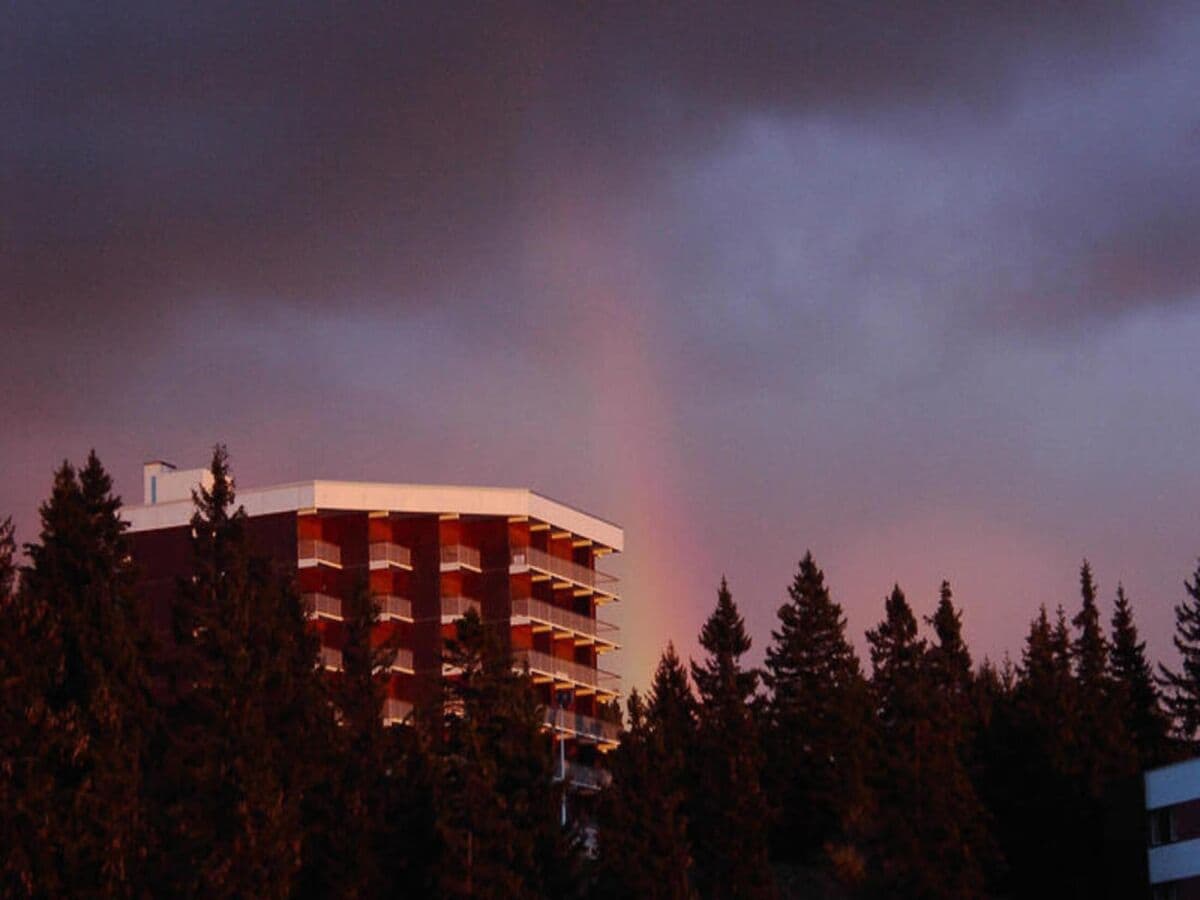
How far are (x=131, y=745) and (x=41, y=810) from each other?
14.0ft

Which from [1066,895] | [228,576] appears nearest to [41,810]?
[228,576]

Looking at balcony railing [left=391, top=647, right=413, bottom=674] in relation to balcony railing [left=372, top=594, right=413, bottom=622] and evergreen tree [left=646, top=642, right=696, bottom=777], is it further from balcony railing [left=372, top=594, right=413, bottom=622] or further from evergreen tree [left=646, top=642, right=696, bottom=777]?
evergreen tree [left=646, top=642, right=696, bottom=777]

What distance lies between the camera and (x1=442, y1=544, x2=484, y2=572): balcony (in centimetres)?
12825

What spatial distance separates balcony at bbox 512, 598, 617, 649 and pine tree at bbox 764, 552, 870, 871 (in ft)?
91.2

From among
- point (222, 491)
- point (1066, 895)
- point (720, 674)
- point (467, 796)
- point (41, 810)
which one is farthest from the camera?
point (1066, 895)

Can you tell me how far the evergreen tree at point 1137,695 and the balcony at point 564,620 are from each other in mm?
31297

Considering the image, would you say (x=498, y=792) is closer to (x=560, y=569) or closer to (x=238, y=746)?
(x=238, y=746)

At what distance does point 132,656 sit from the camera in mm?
62844

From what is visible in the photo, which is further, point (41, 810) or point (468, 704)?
point (468, 704)

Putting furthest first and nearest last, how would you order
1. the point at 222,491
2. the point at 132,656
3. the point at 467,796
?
1. the point at 222,491
2. the point at 467,796
3. the point at 132,656

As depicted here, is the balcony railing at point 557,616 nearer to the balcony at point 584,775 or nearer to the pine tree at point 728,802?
the balcony at point 584,775

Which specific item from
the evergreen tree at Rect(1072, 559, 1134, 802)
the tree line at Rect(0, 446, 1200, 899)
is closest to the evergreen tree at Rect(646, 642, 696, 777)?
the tree line at Rect(0, 446, 1200, 899)

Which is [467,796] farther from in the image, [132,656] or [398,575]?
[398,575]

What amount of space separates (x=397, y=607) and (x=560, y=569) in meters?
11.4
